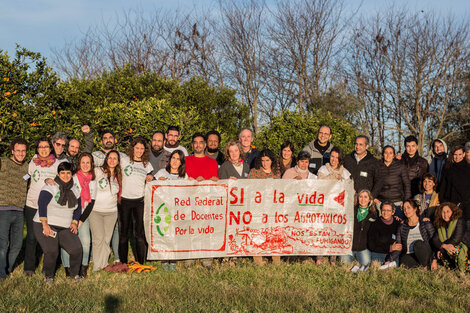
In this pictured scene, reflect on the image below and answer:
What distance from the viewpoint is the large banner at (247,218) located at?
716 centimetres

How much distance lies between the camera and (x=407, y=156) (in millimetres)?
8156

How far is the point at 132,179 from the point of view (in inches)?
276

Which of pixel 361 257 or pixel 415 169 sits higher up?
pixel 415 169

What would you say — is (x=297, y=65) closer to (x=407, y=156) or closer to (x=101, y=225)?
(x=407, y=156)

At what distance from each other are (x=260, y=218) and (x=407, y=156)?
2865mm

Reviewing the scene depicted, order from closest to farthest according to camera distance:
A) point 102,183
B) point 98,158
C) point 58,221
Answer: point 58,221 → point 102,183 → point 98,158

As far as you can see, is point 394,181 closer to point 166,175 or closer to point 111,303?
point 166,175

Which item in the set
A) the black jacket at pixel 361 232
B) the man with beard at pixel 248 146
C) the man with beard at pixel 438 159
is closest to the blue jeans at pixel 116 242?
the man with beard at pixel 248 146

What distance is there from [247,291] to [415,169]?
399 cm

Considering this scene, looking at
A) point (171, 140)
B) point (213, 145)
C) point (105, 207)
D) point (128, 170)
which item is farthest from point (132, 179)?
point (213, 145)

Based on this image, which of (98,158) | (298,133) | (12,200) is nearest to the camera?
(12,200)

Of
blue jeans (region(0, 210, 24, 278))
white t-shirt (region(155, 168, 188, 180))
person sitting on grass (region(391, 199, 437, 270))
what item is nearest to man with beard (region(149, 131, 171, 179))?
white t-shirt (region(155, 168, 188, 180))

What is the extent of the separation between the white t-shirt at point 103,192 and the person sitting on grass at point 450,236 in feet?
16.0

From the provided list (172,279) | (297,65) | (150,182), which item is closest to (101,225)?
(150,182)
